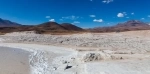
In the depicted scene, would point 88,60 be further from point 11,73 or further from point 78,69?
point 11,73

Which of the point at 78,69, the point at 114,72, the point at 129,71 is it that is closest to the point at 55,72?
the point at 78,69

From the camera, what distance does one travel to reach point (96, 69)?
37.8ft

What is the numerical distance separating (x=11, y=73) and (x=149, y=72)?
745 cm

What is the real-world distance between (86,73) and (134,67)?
3.19 meters

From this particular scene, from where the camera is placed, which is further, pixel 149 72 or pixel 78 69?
pixel 78 69

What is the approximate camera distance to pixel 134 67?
1184cm

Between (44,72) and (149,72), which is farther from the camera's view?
(44,72)

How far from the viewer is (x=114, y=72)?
10.7m

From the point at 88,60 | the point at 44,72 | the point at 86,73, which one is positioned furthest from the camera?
the point at 88,60

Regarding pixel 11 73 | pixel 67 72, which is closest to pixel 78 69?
pixel 67 72

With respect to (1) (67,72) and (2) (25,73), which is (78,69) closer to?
(1) (67,72)

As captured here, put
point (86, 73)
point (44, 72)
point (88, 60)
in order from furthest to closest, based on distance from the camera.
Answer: point (88, 60)
point (44, 72)
point (86, 73)

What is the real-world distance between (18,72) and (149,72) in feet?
23.5

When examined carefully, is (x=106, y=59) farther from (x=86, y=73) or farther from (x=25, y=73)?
(x=25, y=73)
